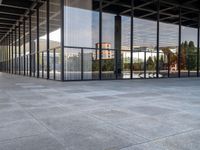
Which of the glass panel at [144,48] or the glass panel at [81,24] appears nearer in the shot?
the glass panel at [81,24]

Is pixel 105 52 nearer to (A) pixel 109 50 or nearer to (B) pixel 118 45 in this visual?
(A) pixel 109 50

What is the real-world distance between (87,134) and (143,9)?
17.4 m

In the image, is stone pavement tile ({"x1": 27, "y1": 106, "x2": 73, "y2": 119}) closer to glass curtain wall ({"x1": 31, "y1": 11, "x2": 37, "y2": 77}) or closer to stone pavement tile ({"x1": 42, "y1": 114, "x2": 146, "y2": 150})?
stone pavement tile ({"x1": 42, "y1": 114, "x2": 146, "y2": 150})

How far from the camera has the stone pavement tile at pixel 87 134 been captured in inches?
119

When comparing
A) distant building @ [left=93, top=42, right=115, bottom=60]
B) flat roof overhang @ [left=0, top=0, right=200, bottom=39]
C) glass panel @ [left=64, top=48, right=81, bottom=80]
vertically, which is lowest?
glass panel @ [left=64, top=48, right=81, bottom=80]

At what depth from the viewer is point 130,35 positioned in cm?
1762

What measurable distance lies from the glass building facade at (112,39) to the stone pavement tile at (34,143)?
1145 cm

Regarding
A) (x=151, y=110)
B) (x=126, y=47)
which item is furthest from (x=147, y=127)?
(x=126, y=47)

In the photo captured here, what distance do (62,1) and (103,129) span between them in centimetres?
1286

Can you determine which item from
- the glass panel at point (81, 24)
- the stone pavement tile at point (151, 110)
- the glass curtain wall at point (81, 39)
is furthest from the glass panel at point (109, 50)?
the stone pavement tile at point (151, 110)

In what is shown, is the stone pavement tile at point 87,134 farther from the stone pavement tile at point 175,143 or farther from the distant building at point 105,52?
the distant building at point 105,52

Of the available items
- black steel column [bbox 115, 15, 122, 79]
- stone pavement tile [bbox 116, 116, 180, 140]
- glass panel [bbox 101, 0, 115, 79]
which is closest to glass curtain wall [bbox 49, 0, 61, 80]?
glass panel [bbox 101, 0, 115, 79]

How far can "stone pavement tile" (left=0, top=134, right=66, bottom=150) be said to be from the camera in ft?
9.41

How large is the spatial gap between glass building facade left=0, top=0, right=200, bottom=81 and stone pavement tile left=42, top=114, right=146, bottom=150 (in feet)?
34.6
